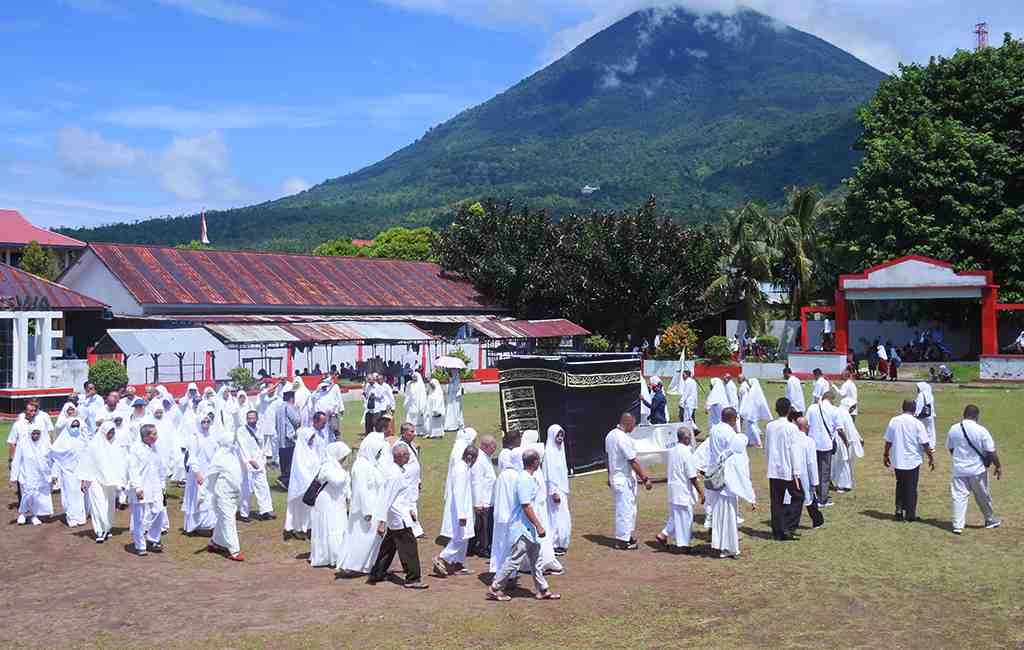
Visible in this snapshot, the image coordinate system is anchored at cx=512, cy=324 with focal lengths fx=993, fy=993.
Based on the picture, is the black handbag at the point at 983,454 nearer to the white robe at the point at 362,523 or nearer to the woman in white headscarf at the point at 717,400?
the white robe at the point at 362,523

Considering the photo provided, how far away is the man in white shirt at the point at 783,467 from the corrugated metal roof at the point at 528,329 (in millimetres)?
29314

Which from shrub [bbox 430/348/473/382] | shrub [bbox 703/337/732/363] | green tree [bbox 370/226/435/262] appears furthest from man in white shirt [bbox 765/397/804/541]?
green tree [bbox 370/226/435/262]

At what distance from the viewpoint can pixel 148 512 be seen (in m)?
11.8

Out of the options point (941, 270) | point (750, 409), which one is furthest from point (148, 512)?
point (941, 270)

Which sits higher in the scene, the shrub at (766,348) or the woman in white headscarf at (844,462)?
the shrub at (766,348)

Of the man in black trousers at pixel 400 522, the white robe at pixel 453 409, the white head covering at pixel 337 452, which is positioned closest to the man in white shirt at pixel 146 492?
the white head covering at pixel 337 452

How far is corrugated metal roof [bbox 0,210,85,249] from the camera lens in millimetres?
76000

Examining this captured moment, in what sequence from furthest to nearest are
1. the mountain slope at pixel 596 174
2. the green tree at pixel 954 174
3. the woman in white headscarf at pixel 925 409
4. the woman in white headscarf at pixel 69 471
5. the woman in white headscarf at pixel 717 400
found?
the mountain slope at pixel 596 174 < the green tree at pixel 954 174 < the woman in white headscarf at pixel 717 400 < the woman in white headscarf at pixel 925 409 < the woman in white headscarf at pixel 69 471

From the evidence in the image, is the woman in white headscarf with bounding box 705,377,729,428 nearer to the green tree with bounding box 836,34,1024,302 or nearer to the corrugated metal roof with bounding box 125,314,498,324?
the green tree with bounding box 836,34,1024,302

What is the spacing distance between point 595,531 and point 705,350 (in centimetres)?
2803

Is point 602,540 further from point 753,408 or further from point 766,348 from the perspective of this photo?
point 766,348

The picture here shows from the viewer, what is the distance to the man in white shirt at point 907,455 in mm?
12195

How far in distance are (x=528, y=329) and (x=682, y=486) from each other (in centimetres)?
3179

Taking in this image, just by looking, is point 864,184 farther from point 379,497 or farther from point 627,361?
point 379,497
